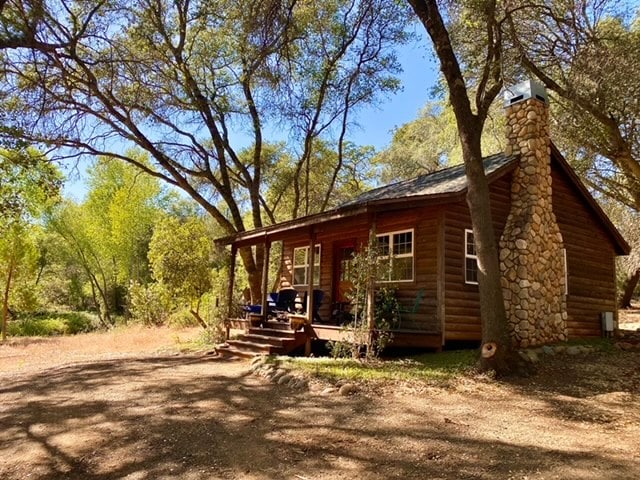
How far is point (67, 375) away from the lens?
984cm

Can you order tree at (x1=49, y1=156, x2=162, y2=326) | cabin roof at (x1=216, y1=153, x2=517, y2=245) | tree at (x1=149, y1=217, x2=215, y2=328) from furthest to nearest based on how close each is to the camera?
tree at (x1=49, y1=156, x2=162, y2=326), tree at (x1=149, y1=217, x2=215, y2=328), cabin roof at (x1=216, y1=153, x2=517, y2=245)

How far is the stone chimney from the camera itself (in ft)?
34.1

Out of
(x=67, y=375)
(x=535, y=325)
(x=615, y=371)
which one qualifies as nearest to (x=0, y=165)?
(x=67, y=375)

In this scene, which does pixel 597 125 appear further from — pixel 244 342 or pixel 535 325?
pixel 244 342

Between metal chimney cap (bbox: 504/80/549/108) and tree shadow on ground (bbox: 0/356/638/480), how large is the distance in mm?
8208

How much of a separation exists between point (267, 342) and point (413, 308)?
3501 millimetres

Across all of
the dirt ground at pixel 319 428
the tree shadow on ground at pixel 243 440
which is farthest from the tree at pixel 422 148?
the tree shadow on ground at pixel 243 440

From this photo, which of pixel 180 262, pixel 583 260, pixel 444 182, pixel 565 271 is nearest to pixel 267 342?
pixel 444 182

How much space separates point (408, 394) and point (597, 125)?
12.0 metres

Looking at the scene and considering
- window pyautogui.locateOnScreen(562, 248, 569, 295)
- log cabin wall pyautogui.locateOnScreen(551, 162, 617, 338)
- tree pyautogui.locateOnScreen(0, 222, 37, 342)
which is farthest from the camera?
tree pyautogui.locateOnScreen(0, 222, 37, 342)

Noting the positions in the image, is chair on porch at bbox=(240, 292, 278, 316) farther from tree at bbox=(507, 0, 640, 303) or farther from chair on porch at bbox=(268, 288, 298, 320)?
tree at bbox=(507, 0, 640, 303)

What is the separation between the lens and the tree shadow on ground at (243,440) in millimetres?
4398

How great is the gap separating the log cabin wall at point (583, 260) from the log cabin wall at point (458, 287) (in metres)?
2.78

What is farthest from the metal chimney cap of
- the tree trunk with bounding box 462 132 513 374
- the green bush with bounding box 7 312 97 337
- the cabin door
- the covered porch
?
the green bush with bounding box 7 312 97 337
